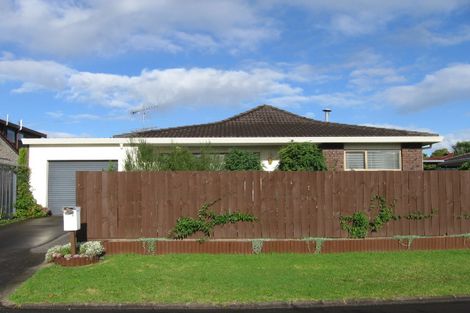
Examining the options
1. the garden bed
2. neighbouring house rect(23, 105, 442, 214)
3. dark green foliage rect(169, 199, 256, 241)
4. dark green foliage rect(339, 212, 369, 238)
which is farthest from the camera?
neighbouring house rect(23, 105, 442, 214)

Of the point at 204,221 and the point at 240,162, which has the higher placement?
the point at 240,162

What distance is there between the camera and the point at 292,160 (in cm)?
1599

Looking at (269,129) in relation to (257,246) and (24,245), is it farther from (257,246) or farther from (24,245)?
(24,245)

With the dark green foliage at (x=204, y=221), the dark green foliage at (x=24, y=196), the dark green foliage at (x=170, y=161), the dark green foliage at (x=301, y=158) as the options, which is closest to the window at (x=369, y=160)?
the dark green foliage at (x=301, y=158)

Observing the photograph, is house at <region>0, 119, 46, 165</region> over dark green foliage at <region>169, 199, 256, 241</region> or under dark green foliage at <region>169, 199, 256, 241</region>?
over

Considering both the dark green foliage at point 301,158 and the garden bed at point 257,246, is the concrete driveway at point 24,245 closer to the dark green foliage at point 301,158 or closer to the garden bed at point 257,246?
the garden bed at point 257,246

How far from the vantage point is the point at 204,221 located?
11.9 metres

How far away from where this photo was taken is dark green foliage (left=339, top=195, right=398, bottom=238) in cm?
1210

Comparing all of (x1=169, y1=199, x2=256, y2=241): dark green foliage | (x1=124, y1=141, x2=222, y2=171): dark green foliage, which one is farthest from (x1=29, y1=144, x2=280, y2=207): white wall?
(x1=169, y1=199, x2=256, y2=241): dark green foliage

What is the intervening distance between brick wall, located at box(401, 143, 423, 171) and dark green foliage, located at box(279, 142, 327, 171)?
4.85 meters

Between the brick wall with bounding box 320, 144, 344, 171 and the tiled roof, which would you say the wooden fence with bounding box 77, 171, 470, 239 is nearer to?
the brick wall with bounding box 320, 144, 344, 171

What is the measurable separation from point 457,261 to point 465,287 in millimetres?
2267

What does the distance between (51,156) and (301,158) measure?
10.6m

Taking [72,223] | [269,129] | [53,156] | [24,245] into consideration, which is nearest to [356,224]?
[72,223]
